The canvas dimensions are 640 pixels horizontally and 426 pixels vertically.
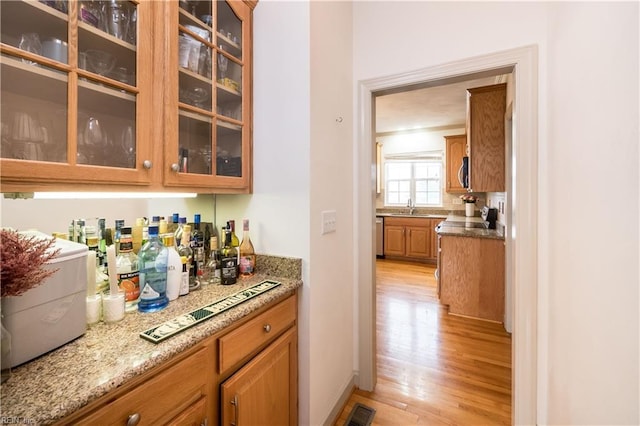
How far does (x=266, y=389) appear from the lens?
114 centimetres

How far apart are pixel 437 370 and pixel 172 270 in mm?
1984

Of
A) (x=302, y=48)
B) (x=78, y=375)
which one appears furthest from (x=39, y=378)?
(x=302, y=48)

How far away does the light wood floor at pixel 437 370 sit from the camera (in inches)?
65.6

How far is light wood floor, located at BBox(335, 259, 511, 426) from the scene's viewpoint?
1.67 m

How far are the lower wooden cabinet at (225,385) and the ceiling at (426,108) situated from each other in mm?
2808

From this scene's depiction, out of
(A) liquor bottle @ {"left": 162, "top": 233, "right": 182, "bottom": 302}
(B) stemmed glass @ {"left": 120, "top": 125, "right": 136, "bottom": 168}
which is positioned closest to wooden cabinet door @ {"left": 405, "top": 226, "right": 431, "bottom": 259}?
(A) liquor bottle @ {"left": 162, "top": 233, "right": 182, "bottom": 302}

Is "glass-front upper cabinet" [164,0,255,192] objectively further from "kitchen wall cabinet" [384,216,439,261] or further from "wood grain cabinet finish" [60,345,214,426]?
"kitchen wall cabinet" [384,216,439,261]

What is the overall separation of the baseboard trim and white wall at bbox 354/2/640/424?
3.37 feet

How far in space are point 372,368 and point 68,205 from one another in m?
1.89

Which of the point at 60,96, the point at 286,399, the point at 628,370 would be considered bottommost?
the point at 286,399

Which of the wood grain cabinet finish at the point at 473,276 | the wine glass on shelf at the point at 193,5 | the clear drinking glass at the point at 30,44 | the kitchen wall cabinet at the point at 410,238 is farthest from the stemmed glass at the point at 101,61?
the kitchen wall cabinet at the point at 410,238

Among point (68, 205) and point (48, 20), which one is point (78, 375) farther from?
point (48, 20)

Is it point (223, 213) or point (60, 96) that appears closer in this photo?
point (60, 96)

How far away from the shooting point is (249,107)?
1.43 m
